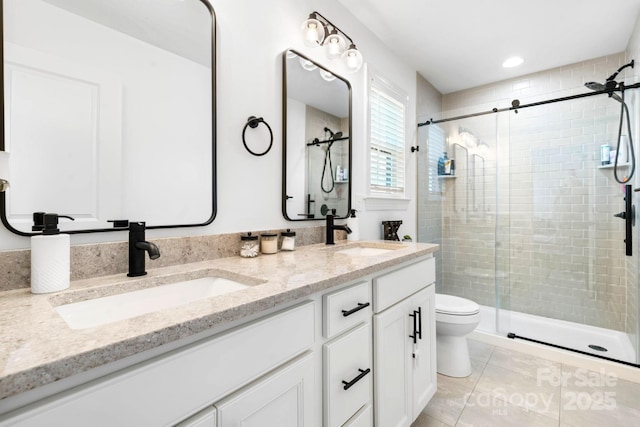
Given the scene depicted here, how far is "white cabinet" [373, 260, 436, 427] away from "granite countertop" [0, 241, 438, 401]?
252mm

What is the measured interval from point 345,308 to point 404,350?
21.4 inches

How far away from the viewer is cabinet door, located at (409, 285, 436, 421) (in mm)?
1459

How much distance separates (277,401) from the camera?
2.51 feet

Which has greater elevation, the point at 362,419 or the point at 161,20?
the point at 161,20

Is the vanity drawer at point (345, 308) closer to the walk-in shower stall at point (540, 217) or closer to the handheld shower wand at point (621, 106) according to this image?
the walk-in shower stall at point (540, 217)

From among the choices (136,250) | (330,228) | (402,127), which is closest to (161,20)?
(136,250)

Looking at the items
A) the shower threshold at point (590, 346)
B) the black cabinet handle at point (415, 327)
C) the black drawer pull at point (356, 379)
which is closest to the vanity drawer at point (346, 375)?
the black drawer pull at point (356, 379)

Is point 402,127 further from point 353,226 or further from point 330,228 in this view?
point 330,228

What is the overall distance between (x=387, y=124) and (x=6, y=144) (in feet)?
7.53

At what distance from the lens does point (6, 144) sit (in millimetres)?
814

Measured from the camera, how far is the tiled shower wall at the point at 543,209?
8.27 feet

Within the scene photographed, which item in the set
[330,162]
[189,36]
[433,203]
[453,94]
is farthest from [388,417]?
[453,94]

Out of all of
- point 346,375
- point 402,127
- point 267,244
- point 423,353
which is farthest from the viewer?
point 402,127

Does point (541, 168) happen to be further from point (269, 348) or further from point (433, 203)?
point (269, 348)
